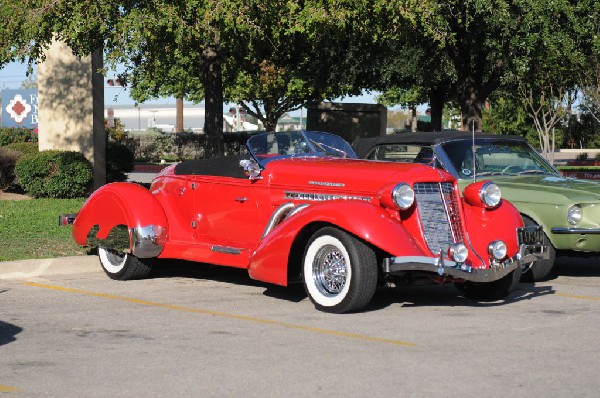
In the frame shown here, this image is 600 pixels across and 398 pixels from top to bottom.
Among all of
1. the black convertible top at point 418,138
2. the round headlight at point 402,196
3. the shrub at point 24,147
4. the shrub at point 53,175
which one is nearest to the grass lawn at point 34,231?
the shrub at point 53,175

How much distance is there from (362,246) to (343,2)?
7271 millimetres

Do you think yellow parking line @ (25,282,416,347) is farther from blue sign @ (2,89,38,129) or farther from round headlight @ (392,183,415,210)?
blue sign @ (2,89,38,129)

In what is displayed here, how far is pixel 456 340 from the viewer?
24.7 feet

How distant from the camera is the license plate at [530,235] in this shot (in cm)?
934

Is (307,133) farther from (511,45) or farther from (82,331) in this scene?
(511,45)

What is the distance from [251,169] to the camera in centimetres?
973

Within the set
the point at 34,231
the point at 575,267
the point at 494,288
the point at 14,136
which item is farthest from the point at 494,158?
the point at 14,136

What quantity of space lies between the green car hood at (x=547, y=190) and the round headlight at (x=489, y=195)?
178 cm

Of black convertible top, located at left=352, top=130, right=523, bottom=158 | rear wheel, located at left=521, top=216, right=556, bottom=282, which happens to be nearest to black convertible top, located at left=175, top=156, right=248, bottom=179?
black convertible top, located at left=352, top=130, right=523, bottom=158

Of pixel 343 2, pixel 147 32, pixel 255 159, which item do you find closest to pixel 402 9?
pixel 343 2

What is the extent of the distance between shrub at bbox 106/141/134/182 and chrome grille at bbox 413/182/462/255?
1346 centimetres

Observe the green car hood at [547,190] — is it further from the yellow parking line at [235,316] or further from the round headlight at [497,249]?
the yellow parking line at [235,316]

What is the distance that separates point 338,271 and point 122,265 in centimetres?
314

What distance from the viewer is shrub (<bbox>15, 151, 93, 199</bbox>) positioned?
1895 centimetres
